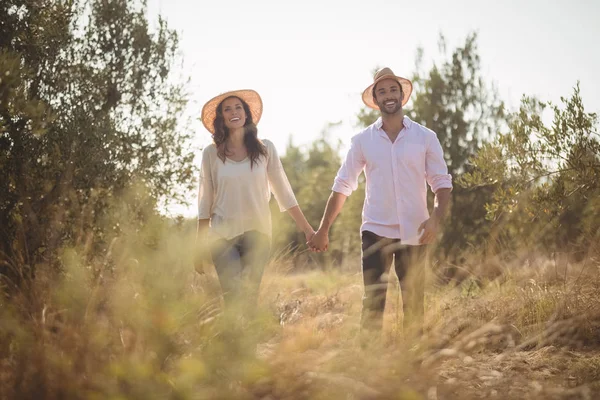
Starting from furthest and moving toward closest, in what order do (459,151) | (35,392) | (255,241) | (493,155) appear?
Result: (459,151) < (493,155) < (255,241) < (35,392)

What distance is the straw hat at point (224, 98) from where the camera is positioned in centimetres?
517

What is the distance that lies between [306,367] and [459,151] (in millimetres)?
10900

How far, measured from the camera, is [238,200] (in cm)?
454

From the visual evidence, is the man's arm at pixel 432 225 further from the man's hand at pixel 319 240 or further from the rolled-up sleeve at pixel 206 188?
the rolled-up sleeve at pixel 206 188

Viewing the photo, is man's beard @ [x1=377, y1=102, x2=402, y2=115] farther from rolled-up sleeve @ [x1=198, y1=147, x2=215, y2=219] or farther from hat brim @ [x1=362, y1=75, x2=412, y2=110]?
rolled-up sleeve @ [x1=198, y1=147, x2=215, y2=219]

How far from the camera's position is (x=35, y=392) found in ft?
8.76

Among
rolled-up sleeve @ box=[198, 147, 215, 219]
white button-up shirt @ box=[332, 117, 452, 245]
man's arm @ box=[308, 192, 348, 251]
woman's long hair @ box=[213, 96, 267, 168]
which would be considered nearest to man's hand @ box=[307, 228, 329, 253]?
man's arm @ box=[308, 192, 348, 251]

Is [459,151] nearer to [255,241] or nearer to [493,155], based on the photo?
[493,155]

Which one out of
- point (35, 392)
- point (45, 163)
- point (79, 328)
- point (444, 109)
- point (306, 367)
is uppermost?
point (444, 109)

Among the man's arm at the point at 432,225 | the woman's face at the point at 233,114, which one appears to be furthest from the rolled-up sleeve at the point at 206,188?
the man's arm at the point at 432,225

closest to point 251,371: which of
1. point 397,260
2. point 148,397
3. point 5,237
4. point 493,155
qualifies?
point 148,397

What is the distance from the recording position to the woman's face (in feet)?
16.0

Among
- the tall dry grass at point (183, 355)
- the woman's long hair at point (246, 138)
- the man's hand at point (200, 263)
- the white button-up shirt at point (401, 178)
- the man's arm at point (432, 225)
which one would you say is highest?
the woman's long hair at point (246, 138)

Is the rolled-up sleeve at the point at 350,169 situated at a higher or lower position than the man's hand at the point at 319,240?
higher
